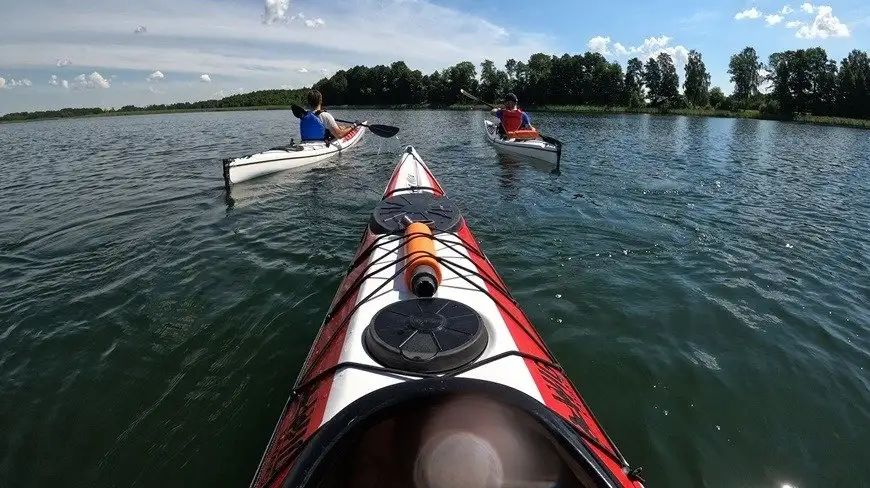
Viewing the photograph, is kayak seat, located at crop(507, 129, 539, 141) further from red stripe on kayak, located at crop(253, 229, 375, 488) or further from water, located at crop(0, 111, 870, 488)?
red stripe on kayak, located at crop(253, 229, 375, 488)

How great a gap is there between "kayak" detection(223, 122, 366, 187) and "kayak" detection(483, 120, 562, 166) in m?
5.80

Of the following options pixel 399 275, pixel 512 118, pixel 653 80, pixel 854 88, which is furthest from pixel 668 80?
pixel 399 275

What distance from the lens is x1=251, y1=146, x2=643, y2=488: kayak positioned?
82.3 inches

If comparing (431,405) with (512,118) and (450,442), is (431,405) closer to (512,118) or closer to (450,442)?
(450,442)

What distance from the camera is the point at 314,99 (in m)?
12.5

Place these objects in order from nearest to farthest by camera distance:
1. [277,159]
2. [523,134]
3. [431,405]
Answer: [431,405] → [277,159] → [523,134]

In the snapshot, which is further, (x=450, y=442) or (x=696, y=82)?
(x=696, y=82)

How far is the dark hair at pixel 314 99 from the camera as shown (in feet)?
40.7

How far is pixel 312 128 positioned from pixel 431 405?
1265cm

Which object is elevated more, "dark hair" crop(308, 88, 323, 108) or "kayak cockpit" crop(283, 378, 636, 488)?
"dark hair" crop(308, 88, 323, 108)

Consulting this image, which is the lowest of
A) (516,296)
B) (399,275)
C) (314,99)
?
(516,296)

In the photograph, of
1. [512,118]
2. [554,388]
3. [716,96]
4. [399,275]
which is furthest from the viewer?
[716,96]

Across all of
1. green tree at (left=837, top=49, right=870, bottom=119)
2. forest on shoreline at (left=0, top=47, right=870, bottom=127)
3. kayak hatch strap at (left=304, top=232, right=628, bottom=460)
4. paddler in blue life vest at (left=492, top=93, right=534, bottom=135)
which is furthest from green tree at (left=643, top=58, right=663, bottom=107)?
kayak hatch strap at (left=304, top=232, right=628, bottom=460)

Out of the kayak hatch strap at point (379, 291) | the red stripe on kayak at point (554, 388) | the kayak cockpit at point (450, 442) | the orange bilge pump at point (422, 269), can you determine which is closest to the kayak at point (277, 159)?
the kayak hatch strap at point (379, 291)
